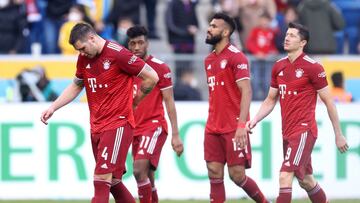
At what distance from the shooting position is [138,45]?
15938 mm

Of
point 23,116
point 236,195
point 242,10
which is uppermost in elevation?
point 242,10

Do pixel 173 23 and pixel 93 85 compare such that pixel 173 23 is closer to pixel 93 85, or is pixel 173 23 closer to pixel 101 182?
pixel 93 85

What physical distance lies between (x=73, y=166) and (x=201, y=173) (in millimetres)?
1995

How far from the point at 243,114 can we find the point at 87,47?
2516mm

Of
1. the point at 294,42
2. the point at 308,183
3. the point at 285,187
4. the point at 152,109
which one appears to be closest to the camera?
the point at 285,187

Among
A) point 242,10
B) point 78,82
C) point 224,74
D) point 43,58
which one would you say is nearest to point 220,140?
point 224,74

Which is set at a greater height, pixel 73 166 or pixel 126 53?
pixel 126 53

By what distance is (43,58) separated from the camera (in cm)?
2186

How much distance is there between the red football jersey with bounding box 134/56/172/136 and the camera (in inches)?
632

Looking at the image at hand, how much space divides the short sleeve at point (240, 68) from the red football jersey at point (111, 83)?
77.3 inches

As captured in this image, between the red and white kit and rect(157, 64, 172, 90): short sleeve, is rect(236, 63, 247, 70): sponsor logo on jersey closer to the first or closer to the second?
the red and white kit

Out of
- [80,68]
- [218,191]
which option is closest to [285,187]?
[218,191]

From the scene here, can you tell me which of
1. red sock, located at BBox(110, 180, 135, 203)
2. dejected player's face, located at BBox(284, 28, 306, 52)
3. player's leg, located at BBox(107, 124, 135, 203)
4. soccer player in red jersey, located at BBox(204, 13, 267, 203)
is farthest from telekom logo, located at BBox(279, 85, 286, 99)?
red sock, located at BBox(110, 180, 135, 203)

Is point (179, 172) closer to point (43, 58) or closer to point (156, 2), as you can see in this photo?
point (43, 58)
